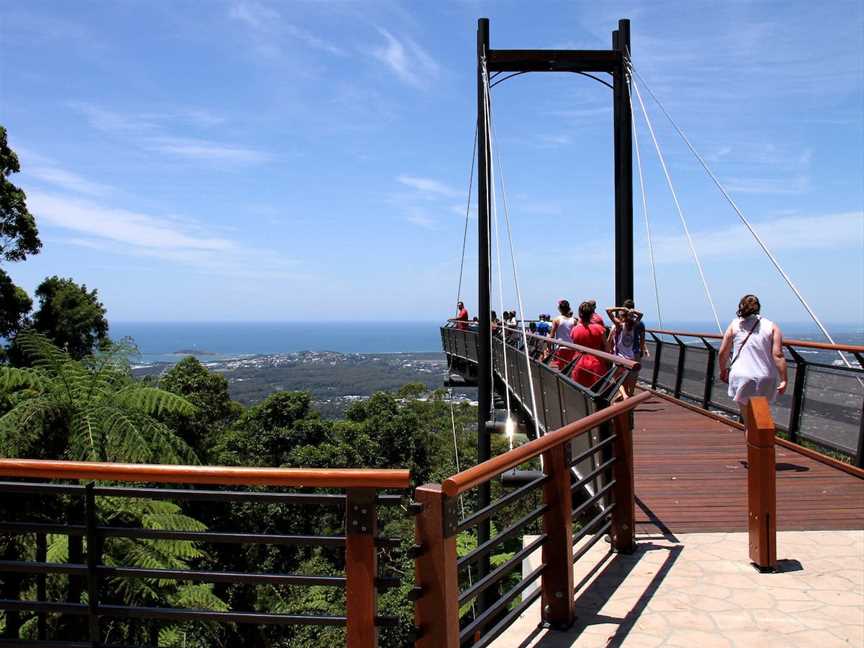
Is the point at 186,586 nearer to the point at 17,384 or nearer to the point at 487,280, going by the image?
the point at 17,384

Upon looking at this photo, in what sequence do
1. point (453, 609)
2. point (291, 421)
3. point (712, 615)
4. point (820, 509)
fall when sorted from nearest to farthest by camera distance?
point (453, 609)
point (712, 615)
point (820, 509)
point (291, 421)

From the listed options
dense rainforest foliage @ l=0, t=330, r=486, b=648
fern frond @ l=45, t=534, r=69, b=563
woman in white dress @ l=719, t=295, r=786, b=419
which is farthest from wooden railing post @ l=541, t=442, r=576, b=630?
fern frond @ l=45, t=534, r=69, b=563

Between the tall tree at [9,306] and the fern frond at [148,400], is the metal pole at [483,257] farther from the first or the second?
the tall tree at [9,306]

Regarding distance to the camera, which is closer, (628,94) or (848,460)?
(848,460)

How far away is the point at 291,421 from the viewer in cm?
5044

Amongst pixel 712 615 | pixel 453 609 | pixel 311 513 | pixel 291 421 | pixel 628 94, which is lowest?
pixel 311 513

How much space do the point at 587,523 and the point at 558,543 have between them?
49.2 inches

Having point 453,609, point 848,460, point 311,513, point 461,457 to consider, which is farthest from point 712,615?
point 461,457

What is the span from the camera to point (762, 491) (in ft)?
15.8

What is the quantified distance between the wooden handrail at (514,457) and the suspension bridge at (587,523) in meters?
0.01

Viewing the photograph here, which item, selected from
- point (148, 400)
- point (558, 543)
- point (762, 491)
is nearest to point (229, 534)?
point (558, 543)

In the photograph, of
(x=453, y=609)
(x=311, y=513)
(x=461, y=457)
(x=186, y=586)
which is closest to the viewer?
(x=453, y=609)

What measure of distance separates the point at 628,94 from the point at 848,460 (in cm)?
639

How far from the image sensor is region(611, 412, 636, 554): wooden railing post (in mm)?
5320
